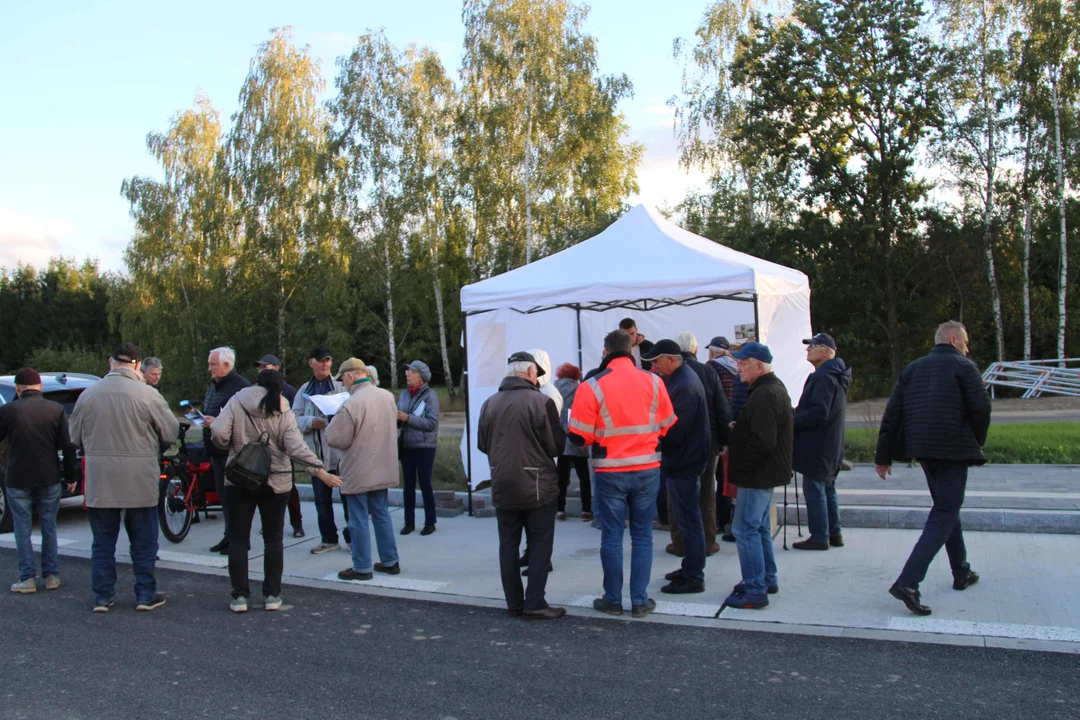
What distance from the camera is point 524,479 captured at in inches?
214

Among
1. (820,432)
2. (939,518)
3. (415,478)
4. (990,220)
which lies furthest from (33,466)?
(990,220)

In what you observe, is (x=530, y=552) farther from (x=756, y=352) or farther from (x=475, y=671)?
(x=756, y=352)

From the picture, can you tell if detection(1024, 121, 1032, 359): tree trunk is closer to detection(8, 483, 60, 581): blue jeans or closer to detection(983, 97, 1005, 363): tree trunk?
detection(983, 97, 1005, 363): tree trunk

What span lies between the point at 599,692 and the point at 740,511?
1720mm

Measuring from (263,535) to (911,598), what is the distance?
420 centimetres

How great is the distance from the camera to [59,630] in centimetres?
549

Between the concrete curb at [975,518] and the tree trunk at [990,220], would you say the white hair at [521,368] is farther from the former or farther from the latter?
the tree trunk at [990,220]

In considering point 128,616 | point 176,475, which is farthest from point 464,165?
point 128,616

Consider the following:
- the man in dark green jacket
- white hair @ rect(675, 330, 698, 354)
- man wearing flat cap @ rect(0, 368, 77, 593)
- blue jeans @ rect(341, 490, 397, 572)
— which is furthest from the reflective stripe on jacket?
man wearing flat cap @ rect(0, 368, 77, 593)

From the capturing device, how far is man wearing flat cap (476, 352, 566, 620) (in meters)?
5.45

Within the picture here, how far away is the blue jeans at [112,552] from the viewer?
5906mm

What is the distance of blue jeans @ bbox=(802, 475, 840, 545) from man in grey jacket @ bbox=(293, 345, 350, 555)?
399 cm

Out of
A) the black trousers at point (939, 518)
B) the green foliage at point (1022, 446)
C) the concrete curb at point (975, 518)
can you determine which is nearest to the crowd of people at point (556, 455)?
the black trousers at point (939, 518)

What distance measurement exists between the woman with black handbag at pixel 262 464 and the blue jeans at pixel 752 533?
279cm
